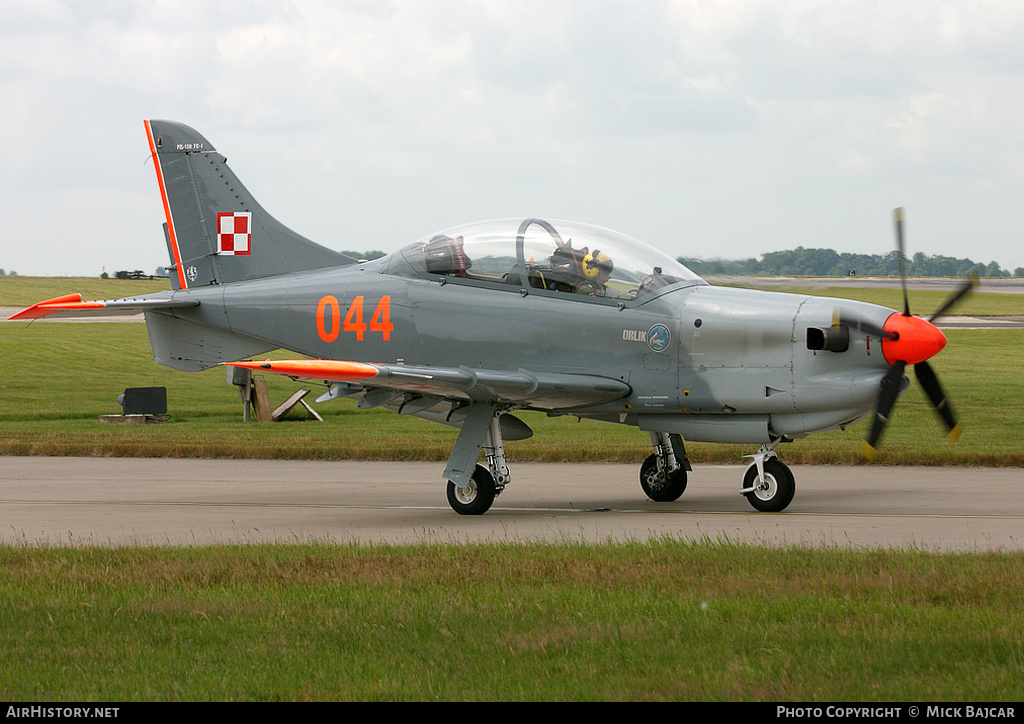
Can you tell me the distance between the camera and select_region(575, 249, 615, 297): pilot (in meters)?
13.9

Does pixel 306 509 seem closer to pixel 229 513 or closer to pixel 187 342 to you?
pixel 229 513

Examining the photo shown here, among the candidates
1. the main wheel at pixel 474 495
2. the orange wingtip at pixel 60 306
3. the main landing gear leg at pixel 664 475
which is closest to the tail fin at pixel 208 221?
→ the orange wingtip at pixel 60 306

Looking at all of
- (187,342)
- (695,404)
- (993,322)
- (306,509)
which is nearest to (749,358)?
(695,404)

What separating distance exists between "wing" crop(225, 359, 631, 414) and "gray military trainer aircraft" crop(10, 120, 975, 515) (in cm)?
2

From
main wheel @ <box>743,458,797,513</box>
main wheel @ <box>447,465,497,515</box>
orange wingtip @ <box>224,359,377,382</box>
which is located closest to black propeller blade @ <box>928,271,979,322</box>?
main wheel @ <box>743,458,797,513</box>

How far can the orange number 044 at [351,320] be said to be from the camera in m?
15.2

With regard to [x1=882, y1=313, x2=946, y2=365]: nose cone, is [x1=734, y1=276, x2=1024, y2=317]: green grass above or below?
below

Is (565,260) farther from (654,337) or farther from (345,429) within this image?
(345,429)

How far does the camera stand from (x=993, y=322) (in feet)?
192

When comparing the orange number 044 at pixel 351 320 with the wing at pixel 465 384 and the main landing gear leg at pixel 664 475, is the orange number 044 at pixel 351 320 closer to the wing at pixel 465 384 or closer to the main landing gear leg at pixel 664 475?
the wing at pixel 465 384

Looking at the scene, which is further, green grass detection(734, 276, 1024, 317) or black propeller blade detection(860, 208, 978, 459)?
green grass detection(734, 276, 1024, 317)

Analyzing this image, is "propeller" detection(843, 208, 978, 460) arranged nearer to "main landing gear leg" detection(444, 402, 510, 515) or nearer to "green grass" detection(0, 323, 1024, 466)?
"main landing gear leg" detection(444, 402, 510, 515)

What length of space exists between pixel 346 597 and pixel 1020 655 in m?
4.27

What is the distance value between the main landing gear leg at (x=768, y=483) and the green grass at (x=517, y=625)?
3322 mm
